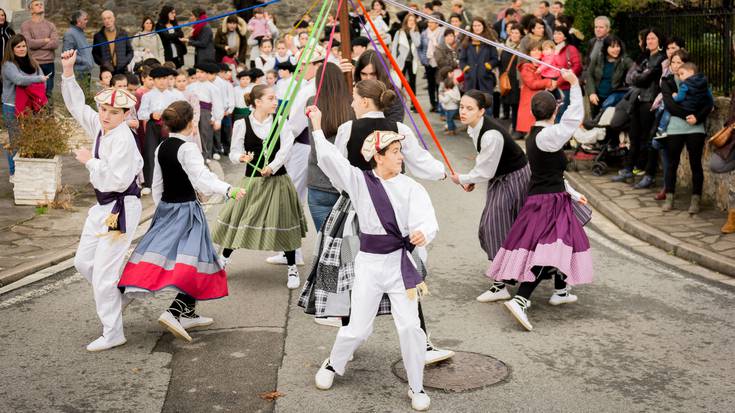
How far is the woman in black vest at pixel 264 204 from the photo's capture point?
8.75 metres

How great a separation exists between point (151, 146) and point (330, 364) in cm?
737

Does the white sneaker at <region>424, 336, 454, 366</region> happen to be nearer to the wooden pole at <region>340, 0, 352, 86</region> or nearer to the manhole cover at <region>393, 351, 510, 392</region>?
the manhole cover at <region>393, 351, 510, 392</region>

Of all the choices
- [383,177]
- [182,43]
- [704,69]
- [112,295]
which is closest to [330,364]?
[383,177]

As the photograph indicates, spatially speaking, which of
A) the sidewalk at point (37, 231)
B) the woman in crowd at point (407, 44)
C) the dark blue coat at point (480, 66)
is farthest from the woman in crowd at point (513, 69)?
the sidewalk at point (37, 231)

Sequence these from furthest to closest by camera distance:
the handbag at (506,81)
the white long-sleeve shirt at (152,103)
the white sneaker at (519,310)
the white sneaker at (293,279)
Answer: the handbag at (506,81) < the white long-sleeve shirt at (152,103) < the white sneaker at (293,279) < the white sneaker at (519,310)

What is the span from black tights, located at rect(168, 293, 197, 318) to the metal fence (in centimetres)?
792

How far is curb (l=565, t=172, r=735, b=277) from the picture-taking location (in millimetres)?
9289

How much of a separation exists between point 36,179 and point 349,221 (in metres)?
6.71

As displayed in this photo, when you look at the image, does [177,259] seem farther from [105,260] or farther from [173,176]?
[173,176]

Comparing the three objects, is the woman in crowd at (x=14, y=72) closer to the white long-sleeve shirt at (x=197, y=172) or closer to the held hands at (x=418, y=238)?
the white long-sleeve shirt at (x=197, y=172)

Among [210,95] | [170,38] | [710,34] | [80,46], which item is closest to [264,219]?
[210,95]

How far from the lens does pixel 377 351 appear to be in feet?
22.9

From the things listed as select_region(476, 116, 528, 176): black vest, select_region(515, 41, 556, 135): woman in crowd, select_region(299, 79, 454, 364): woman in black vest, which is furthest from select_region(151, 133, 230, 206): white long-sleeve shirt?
select_region(515, 41, 556, 135): woman in crowd

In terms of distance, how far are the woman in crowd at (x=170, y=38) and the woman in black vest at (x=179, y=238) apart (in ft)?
45.0
